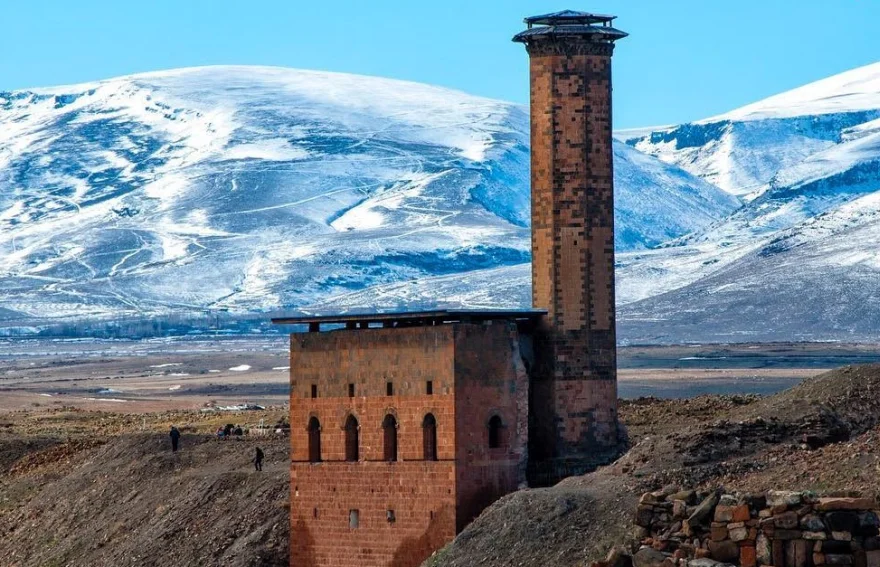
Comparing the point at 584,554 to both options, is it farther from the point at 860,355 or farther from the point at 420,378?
the point at 860,355

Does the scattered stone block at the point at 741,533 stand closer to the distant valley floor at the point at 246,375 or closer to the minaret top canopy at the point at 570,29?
the minaret top canopy at the point at 570,29

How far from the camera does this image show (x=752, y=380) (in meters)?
106

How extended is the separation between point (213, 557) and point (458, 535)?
349 inches

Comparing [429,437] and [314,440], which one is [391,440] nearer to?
[429,437]

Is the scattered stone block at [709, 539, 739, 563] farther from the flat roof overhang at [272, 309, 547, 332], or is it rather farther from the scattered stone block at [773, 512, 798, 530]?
the flat roof overhang at [272, 309, 547, 332]

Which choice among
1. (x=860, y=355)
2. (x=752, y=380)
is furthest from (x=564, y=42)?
(x=860, y=355)

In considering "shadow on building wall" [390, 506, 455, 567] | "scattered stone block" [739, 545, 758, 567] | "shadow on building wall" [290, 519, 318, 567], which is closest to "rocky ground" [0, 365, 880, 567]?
"shadow on building wall" [290, 519, 318, 567]

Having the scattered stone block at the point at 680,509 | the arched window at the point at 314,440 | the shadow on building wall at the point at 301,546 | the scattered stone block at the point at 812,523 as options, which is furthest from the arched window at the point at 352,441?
the scattered stone block at the point at 812,523

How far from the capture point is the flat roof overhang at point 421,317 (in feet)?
128

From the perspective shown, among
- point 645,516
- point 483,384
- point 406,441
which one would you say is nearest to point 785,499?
point 645,516

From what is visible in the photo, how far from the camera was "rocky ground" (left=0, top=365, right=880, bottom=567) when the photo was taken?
31656 mm

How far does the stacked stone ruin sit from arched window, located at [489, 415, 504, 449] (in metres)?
19.7

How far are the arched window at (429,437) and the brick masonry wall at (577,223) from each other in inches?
142

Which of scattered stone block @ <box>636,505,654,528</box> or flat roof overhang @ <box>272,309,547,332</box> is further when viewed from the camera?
flat roof overhang @ <box>272,309,547,332</box>
